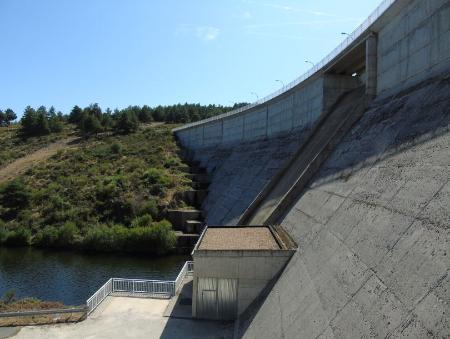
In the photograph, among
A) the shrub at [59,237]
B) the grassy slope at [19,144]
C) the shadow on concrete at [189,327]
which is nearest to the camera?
the shadow on concrete at [189,327]

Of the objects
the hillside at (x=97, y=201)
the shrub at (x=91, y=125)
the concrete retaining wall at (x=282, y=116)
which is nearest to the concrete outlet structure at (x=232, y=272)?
the concrete retaining wall at (x=282, y=116)

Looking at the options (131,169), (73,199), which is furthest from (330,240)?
(131,169)

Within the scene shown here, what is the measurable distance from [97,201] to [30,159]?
28.5 meters

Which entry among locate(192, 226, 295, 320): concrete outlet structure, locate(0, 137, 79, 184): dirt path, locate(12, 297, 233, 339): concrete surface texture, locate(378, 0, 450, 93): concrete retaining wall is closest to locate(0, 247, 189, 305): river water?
locate(12, 297, 233, 339): concrete surface texture

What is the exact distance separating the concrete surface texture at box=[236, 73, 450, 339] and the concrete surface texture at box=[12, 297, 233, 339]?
1672 mm

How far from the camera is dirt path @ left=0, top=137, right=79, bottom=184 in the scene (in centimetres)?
6019

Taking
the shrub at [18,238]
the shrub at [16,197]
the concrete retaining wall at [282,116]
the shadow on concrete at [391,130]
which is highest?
the concrete retaining wall at [282,116]

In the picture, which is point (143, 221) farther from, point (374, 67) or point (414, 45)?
point (414, 45)

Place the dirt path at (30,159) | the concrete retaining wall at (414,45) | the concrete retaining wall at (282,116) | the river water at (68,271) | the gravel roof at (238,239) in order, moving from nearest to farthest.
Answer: the concrete retaining wall at (414,45)
the gravel roof at (238,239)
the river water at (68,271)
the concrete retaining wall at (282,116)
the dirt path at (30,159)

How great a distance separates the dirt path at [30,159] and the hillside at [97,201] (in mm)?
2916

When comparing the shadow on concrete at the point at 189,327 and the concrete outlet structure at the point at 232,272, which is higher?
the concrete outlet structure at the point at 232,272

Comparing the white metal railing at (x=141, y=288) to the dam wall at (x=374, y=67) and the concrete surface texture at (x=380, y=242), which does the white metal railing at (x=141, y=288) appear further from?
the dam wall at (x=374, y=67)

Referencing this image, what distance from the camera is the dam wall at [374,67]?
47.0 feet

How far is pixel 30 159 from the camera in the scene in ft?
220
